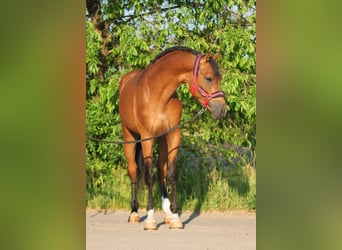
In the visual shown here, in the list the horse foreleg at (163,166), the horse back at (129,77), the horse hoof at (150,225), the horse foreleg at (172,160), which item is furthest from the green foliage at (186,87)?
the horse hoof at (150,225)

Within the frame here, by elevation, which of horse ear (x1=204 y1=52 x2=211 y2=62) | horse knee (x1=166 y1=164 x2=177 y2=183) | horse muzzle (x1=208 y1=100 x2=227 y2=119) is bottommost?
horse knee (x1=166 y1=164 x2=177 y2=183)

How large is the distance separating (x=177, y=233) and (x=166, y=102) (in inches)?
52.9

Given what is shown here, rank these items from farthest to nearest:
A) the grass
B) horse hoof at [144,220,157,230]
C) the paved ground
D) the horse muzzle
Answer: the grass → horse hoof at [144,220,157,230] → the horse muzzle → the paved ground

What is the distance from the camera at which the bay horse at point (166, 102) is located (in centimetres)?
637

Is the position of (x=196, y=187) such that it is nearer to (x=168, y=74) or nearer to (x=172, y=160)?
(x=172, y=160)

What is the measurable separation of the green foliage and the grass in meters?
0.01

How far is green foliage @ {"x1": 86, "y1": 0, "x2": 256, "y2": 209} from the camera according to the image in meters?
8.21

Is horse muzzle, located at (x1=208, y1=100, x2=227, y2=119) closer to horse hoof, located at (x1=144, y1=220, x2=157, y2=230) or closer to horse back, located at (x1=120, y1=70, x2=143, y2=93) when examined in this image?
horse hoof, located at (x1=144, y1=220, x2=157, y2=230)

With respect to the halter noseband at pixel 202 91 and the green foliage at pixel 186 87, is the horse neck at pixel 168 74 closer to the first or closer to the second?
the halter noseband at pixel 202 91

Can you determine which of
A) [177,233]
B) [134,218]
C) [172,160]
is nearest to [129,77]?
[172,160]

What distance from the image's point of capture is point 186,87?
814 centimetres

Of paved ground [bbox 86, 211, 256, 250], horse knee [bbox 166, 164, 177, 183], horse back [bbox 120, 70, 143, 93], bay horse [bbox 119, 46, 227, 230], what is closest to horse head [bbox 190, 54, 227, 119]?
bay horse [bbox 119, 46, 227, 230]
